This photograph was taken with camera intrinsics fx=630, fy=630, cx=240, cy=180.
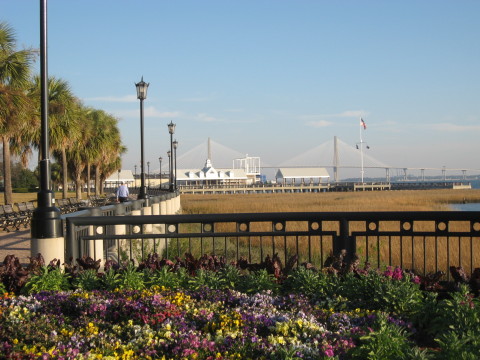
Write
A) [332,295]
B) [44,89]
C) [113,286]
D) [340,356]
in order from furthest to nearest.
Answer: [44,89], [113,286], [332,295], [340,356]

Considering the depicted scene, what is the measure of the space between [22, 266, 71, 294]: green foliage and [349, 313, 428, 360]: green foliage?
3.26m

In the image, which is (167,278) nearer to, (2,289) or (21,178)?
(2,289)

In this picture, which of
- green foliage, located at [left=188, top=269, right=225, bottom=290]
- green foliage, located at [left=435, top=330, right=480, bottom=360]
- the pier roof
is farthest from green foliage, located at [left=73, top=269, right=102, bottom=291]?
the pier roof

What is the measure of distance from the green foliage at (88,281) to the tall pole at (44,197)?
73.5 inches

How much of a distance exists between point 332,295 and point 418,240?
41.2 ft

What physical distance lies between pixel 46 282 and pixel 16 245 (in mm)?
11582

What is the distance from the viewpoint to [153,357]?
4.36 metres

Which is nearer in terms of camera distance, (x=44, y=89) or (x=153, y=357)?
(x=153, y=357)

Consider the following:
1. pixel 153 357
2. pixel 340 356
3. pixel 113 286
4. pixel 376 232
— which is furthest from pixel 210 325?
pixel 376 232

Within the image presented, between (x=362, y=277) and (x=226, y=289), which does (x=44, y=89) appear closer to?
(x=226, y=289)

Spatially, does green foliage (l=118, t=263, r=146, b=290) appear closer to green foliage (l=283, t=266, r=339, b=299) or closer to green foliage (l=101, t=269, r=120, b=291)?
green foliage (l=101, t=269, r=120, b=291)

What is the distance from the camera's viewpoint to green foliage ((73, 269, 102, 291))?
Result: 20.5 feet

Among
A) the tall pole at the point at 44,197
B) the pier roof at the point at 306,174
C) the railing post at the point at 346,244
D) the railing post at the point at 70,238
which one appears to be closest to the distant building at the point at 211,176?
the pier roof at the point at 306,174

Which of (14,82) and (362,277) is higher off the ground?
(14,82)
